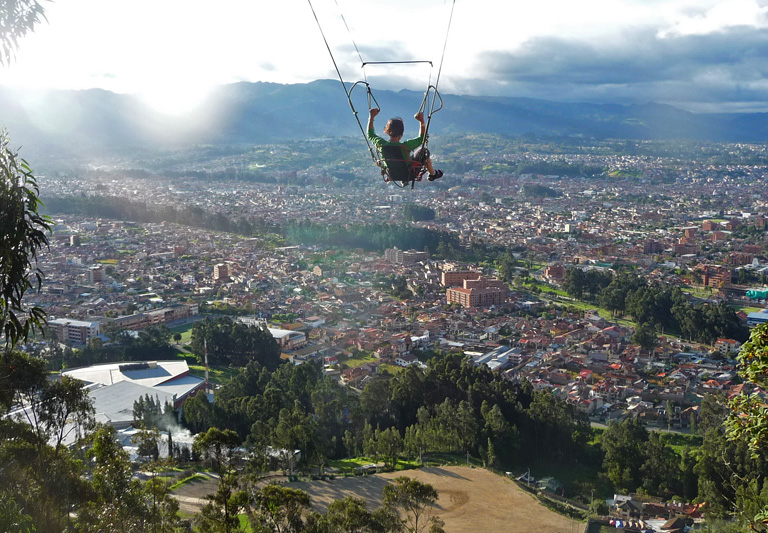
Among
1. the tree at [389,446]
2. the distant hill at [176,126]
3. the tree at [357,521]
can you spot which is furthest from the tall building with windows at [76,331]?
the distant hill at [176,126]

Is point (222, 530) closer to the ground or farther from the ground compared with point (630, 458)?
farther from the ground

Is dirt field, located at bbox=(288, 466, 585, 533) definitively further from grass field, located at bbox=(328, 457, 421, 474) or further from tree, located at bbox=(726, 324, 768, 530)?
tree, located at bbox=(726, 324, 768, 530)

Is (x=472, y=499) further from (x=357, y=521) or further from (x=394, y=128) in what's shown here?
(x=394, y=128)

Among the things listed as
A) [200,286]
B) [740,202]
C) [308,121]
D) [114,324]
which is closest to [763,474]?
[114,324]

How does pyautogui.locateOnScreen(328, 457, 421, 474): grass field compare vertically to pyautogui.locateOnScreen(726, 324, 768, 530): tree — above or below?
below

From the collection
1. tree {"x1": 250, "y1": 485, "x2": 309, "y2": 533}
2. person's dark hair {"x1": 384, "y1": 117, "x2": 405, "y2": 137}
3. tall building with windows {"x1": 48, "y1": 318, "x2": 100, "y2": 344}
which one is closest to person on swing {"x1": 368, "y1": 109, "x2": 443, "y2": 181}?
person's dark hair {"x1": 384, "y1": 117, "x2": 405, "y2": 137}

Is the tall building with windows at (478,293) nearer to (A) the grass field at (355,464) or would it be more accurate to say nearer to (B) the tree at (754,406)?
(A) the grass field at (355,464)

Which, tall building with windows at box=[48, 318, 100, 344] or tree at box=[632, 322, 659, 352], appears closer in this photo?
tree at box=[632, 322, 659, 352]

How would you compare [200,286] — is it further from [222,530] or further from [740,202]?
[740,202]

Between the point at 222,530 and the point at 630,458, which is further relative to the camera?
the point at 630,458
